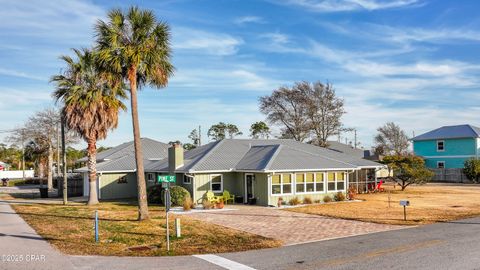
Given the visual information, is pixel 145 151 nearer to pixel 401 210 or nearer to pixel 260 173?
pixel 260 173

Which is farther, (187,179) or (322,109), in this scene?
(322,109)

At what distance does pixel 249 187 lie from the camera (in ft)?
104

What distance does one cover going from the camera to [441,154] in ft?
197

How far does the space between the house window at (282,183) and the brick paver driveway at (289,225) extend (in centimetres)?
348

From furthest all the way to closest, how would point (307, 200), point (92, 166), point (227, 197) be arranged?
point (92, 166)
point (227, 197)
point (307, 200)

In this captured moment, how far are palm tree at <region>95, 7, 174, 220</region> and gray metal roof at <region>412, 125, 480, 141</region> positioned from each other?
47.4 m

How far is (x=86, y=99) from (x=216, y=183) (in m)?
10.5

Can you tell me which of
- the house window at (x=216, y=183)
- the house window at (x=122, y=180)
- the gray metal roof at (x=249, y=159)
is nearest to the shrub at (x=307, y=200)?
the gray metal roof at (x=249, y=159)

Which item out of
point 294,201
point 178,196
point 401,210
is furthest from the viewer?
point 294,201

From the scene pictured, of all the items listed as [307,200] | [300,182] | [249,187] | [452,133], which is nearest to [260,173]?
[249,187]

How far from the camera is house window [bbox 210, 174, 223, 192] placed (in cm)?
3162

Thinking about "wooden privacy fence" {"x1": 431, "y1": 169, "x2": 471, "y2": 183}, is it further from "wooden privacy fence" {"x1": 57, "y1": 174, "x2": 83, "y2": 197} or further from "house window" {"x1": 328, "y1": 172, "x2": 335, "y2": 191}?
"wooden privacy fence" {"x1": 57, "y1": 174, "x2": 83, "y2": 197}

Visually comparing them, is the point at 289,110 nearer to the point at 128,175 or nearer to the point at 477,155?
the point at 477,155

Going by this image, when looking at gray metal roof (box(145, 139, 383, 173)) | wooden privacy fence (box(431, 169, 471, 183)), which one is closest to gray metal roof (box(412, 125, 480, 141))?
wooden privacy fence (box(431, 169, 471, 183))
